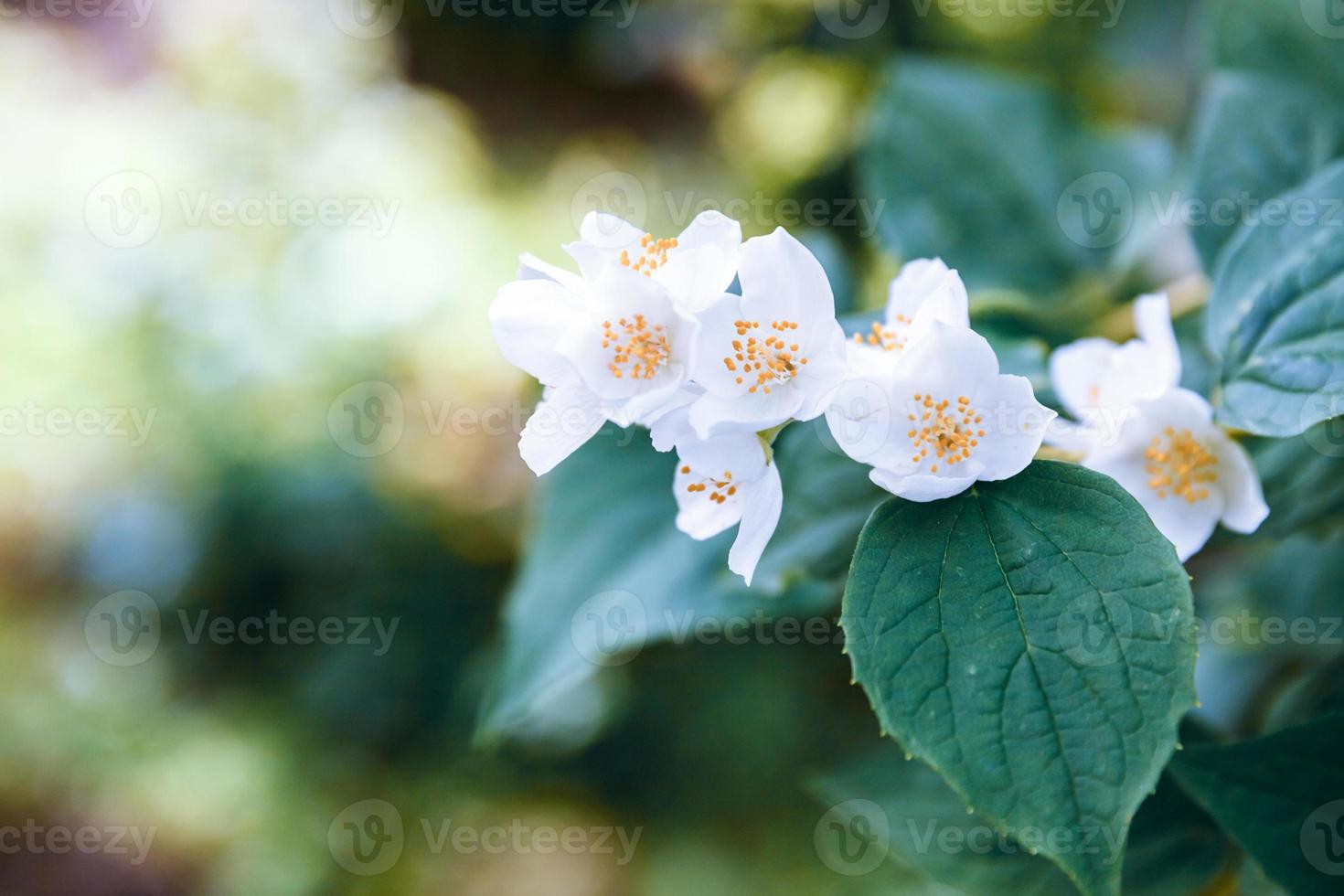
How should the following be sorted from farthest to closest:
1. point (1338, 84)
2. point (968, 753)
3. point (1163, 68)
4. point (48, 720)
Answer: point (48, 720)
point (1163, 68)
point (1338, 84)
point (968, 753)

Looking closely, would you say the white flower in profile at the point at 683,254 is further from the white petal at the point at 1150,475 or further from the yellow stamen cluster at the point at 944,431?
the white petal at the point at 1150,475

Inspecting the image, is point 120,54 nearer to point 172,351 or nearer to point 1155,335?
point 172,351

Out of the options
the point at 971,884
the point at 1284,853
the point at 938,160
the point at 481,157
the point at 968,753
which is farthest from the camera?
the point at 481,157

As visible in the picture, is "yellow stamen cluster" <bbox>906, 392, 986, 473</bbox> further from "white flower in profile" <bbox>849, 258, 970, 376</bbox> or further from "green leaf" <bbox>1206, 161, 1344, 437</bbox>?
"green leaf" <bbox>1206, 161, 1344, 437</bbox>

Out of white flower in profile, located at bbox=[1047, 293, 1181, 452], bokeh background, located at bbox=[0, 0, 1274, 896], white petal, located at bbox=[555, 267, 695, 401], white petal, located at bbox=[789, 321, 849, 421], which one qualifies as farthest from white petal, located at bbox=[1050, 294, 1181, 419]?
bokeh background, located at bbox=[0, 0, 1274, 896]

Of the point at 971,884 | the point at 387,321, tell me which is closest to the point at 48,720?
the point at 387,321

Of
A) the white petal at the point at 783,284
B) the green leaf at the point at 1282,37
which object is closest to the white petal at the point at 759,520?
the white petal at the point at 783,284
